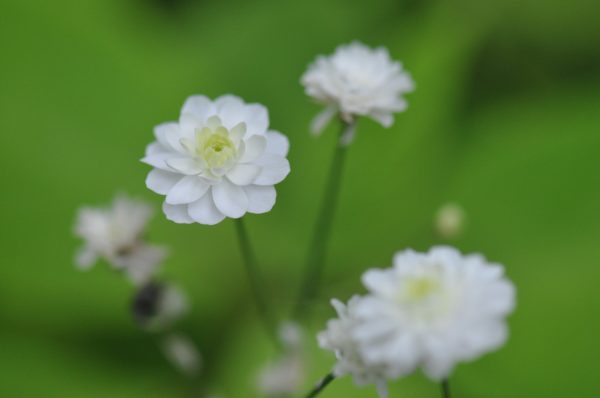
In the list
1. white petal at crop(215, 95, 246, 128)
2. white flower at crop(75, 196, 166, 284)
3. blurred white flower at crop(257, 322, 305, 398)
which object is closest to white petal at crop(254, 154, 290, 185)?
white petal at crop(215, 95, 246, 128)

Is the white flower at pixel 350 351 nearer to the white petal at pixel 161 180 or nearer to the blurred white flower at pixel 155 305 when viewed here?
the white petal at pixel 161 180

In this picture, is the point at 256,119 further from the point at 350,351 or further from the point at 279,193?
the point at 279,193

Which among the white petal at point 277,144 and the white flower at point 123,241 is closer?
the white petal at point 277,144

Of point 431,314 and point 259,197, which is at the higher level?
point 259,197

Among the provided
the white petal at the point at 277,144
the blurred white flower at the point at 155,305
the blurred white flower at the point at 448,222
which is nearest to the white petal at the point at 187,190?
the white petal at the point at 277,144

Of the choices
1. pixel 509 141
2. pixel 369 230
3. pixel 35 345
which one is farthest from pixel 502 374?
pixel 35 345

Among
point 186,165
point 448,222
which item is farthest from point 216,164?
point 448,222

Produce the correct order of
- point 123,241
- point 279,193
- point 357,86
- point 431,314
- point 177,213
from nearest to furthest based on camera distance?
point 431,314, point 177,213, point 357,86, point 123,241, point 279,193
